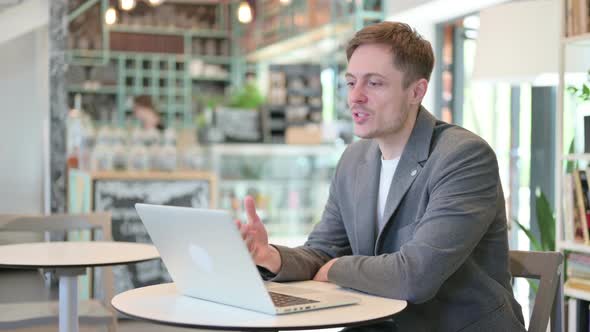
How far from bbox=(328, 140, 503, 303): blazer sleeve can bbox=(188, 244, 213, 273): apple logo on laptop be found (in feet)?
1.26

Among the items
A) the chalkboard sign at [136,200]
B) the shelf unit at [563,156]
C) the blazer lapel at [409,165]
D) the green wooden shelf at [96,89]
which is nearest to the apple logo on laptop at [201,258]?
the blazer lapel at [409,165]

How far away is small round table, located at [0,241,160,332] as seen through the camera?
8.91 feet

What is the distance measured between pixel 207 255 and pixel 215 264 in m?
0.03

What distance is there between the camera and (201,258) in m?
1.81

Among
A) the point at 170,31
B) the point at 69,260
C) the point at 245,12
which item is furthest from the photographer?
the point at 170,31

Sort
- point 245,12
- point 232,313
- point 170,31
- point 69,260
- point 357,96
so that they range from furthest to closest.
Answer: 1. point 170,31
2. point 245,12
3. point 69,260
4. point 357,96
5. point 232,313

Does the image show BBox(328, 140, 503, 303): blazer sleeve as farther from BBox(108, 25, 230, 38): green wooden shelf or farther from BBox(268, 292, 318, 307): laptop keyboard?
BBox(108, 25, 230, 38): green wooden shelf

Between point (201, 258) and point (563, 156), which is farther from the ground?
point (563, 156)

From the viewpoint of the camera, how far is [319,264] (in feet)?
7.69

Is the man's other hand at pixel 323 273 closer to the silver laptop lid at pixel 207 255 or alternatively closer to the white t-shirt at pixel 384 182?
the white t-shirt at pixel 384 182

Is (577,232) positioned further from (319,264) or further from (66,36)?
(66,36)

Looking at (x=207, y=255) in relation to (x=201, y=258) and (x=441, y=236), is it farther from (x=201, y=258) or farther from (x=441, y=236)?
(x=441, y=236)

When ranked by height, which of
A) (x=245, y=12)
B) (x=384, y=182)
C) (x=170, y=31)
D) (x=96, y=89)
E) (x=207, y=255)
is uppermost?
(x=170, y=31)

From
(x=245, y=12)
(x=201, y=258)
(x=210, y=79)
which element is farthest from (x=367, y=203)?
(x=210, y=79)
